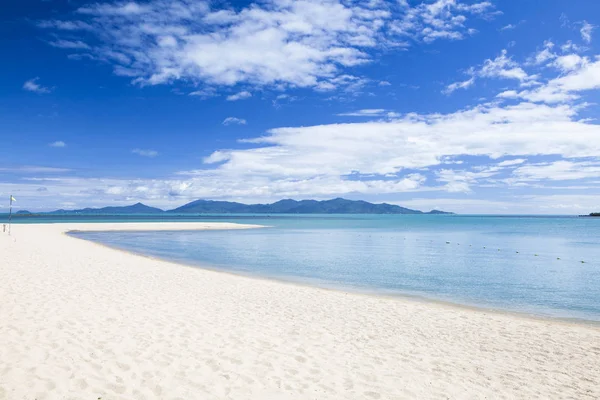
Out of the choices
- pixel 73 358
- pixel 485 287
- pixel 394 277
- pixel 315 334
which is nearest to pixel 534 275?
pixel 485 287

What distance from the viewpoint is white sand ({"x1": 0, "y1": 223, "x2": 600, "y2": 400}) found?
303 inches

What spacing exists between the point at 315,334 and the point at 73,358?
6066 millimetres

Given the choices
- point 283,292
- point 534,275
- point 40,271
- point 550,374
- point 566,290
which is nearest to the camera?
point 550,374

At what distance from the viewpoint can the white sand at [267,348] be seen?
768 cm

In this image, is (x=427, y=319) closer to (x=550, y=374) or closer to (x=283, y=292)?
(x=550, y=374)

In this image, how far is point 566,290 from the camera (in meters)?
21.8

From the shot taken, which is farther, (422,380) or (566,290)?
(566,290)

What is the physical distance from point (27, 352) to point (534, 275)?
2876 centimetres

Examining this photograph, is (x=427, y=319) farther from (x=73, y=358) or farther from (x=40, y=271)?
(x=40, y=271)

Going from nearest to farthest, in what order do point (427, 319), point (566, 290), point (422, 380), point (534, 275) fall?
point (422, 380) < point (427, 319) < point (566, 290) < point (534, 275)

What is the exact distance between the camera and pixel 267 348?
995 cm

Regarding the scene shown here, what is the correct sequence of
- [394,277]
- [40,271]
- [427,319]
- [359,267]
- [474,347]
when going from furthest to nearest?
[359,267], [394,277], [40,271], [427,319], [474,347]

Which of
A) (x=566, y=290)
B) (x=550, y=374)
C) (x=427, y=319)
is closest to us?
(x=550, y=374)

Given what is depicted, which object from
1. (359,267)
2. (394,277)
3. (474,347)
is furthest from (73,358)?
(359,267)
